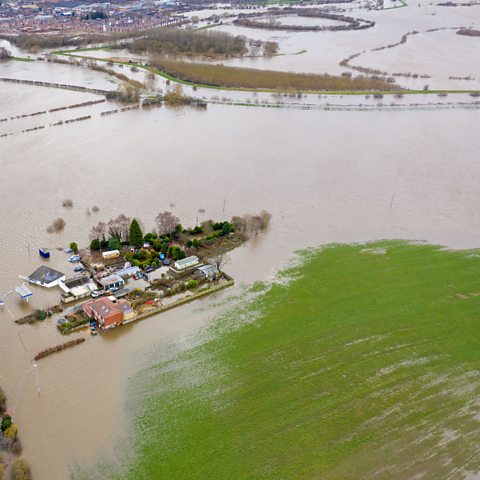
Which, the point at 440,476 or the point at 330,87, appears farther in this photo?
the point at 330,87

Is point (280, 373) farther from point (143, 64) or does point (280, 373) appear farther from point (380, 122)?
point (143, 64)

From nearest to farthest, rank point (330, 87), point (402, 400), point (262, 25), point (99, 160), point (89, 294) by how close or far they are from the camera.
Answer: point (402, 400), point (89, 294), point (99, 160), point (330, 87), point (262, 25)

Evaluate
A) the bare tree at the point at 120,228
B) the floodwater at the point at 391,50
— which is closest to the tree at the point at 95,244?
the bare tree at the point at 120,228

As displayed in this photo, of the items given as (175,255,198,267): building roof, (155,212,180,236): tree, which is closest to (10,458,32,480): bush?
(175,255,198,267): building roof

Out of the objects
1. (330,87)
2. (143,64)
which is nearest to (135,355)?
(330,87)

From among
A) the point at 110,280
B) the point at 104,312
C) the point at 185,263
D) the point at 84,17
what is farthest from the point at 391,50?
the point at 104,312

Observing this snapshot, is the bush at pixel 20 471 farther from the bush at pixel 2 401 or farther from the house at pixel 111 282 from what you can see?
the house at pixel 111 282
